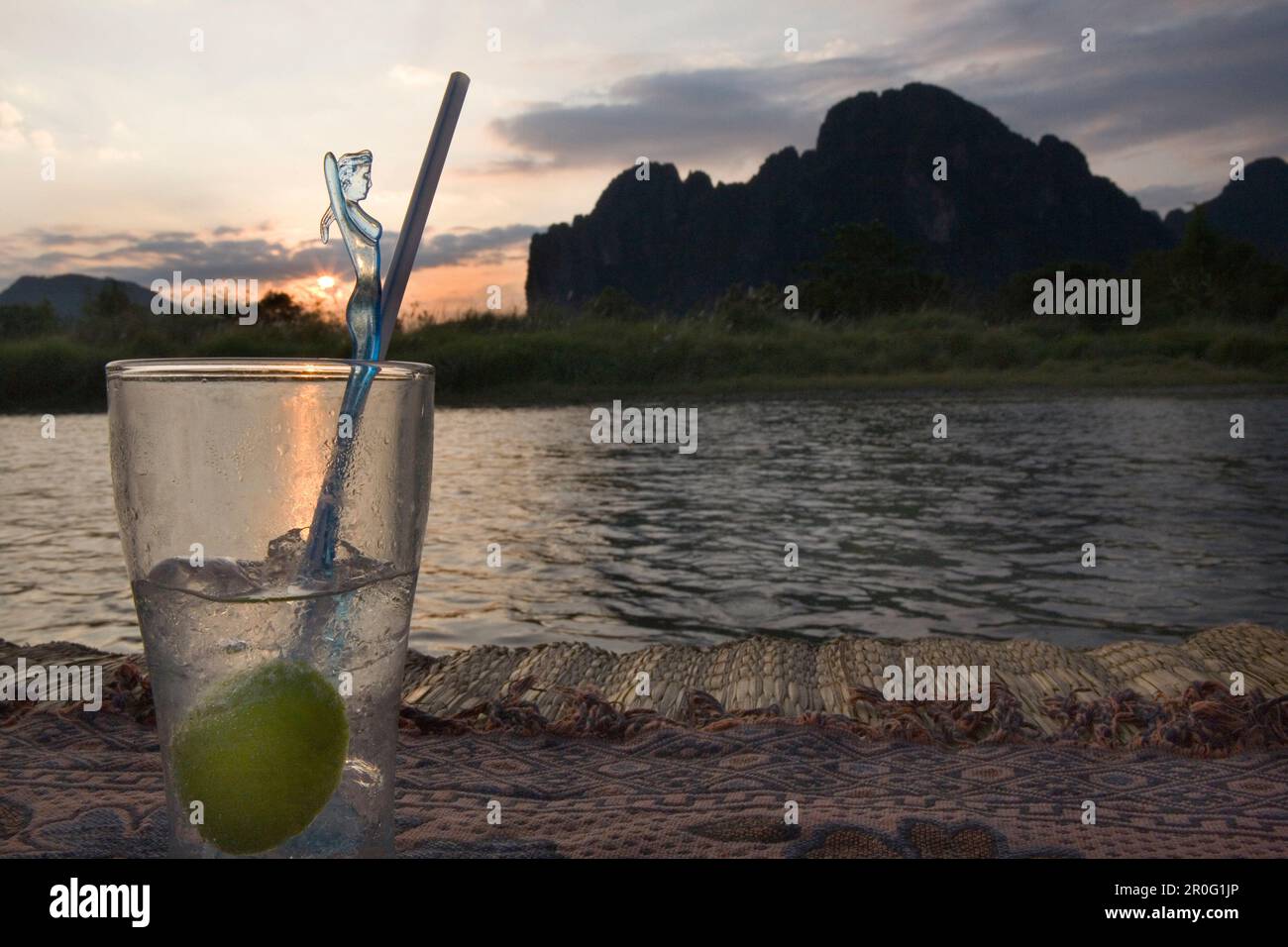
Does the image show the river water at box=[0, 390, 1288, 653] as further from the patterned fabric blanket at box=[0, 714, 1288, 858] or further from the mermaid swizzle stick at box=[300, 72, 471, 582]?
the mermaid swizzle stick at box=[300, 72, 471, 582]

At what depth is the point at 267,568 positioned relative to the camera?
28.3 inches

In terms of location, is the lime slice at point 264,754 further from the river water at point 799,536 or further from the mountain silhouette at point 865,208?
the mountain silhouette at point 865,208

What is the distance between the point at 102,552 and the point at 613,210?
1434 inches

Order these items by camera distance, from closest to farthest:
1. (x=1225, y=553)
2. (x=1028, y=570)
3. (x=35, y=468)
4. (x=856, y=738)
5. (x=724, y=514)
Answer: (x=856, y=738) → (x=1028, y=570) → (x=1225, y=553) → (x=724, y=514) → (x=35, y=468)

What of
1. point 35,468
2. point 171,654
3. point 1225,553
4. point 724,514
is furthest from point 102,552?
point 1225,553

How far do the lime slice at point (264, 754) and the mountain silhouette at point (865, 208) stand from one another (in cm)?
3359

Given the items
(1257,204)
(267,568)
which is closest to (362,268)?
(267,568)

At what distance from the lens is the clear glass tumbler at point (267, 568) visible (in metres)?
0.71

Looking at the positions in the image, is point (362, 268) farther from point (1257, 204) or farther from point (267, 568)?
point (1257, 204)

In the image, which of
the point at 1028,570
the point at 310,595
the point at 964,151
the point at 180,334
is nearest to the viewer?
the point at 310,595

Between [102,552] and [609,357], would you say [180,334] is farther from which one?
[102,552]

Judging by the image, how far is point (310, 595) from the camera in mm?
728

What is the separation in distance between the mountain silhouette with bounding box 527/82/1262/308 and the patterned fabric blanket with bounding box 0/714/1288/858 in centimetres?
3310

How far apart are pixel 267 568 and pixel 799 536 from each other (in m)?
2.46
